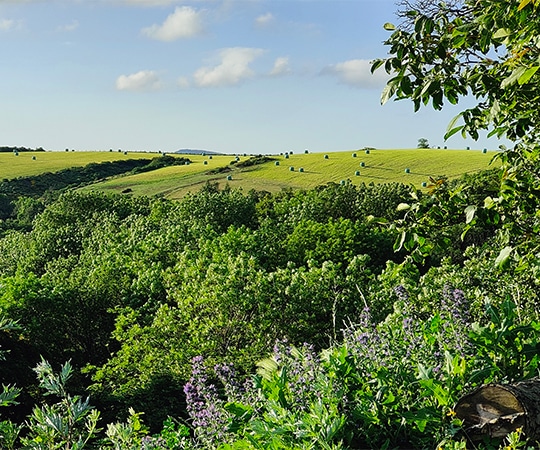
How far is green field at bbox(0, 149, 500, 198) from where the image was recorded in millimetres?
76562

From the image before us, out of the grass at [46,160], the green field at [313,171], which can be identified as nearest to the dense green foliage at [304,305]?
the green field at [313,171]

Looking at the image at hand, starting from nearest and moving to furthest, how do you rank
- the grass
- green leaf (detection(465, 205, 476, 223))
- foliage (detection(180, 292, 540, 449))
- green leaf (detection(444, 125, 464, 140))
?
foliage (detection(180, 292, 540, 449))
green leaf (detection(465, 205, 476, 223))
green leaf (detection(444, 125, 464, 140))
the grass

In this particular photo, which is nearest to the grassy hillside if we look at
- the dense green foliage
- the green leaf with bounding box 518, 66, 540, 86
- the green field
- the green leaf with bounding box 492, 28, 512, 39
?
the green field

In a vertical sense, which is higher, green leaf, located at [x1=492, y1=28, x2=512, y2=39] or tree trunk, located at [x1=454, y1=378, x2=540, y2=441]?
green leaf, located at [x1=492, y1=28, x2=512, y2=39]

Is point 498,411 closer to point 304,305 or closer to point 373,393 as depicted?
point 373,393

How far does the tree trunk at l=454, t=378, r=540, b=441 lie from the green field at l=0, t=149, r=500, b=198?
68.2 m

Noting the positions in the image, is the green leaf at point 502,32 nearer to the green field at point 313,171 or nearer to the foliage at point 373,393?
the foliage at point 373,393

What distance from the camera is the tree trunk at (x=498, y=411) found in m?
4.25

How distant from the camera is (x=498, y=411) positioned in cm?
427

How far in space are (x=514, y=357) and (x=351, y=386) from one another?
1227 millimetres

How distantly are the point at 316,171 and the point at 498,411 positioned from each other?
261 feet

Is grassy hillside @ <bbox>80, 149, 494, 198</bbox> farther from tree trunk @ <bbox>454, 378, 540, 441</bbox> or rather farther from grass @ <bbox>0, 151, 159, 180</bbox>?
tree trunk @ <bbox>454, 378, 540, 441</bbox>

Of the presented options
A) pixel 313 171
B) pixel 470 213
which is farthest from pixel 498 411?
pixel 313 171

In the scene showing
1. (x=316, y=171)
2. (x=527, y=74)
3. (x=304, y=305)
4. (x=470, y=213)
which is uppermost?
(x=527, y=74)
